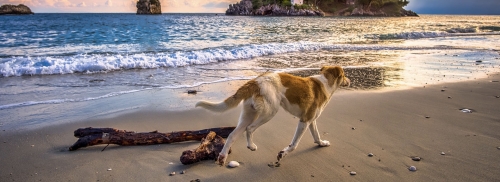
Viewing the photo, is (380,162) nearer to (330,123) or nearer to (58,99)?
(330,123)

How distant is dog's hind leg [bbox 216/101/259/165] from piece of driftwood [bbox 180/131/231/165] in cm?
17

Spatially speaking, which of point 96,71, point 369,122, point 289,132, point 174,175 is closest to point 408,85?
point 369,122

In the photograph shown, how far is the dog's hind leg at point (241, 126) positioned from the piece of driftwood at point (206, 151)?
0.17 metres

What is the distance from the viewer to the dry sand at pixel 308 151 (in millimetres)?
3600

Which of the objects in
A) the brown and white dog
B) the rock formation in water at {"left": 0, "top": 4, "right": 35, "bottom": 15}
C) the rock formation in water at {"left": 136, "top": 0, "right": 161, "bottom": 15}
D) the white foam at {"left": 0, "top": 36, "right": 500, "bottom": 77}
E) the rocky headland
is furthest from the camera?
the rock formation in water at {"left": 136, "top": 0, "right": 161, "bottom": 15}

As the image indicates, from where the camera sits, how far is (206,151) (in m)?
3.91

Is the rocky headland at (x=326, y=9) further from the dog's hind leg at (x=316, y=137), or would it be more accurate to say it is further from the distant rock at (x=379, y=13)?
the dog's hind leg at (x=316, y=137)

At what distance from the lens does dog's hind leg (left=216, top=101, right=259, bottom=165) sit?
3.75m

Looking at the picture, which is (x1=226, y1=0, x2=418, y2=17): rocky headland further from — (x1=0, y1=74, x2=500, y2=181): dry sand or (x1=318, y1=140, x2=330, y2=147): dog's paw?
(x1=318, y1=140, x2=330, y2=147): dog's paw

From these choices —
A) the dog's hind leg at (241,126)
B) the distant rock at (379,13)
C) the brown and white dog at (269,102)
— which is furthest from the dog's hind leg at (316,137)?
the distant rock at (379,13)

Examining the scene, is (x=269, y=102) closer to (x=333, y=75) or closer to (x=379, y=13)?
(x=333, y=75)

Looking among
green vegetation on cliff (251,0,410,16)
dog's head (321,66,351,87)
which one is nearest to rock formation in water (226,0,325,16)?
green vegetation on cliff (251,0,410,16)

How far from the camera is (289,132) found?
4.96 meters

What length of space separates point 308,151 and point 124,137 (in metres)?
2.58
